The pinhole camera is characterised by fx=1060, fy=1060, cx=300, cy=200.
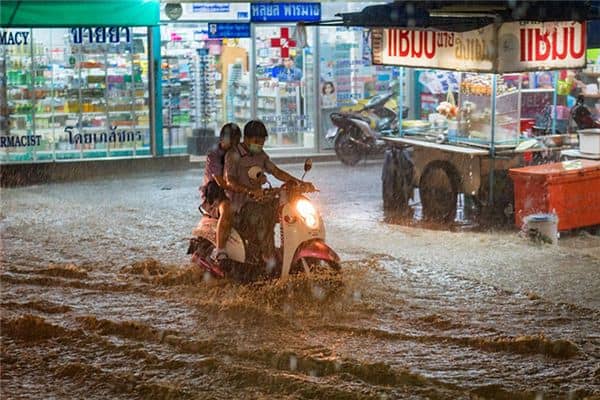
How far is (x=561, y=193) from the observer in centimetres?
1269

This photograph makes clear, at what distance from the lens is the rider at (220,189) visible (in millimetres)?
9891

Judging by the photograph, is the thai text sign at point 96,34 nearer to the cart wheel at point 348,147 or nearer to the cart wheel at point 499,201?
the cart wheel at point 348,147

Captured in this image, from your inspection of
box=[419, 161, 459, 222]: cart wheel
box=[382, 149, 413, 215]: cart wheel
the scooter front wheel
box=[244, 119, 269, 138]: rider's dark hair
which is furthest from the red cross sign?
the scooter front wheel

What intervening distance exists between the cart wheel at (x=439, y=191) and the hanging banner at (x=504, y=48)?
1.36 m

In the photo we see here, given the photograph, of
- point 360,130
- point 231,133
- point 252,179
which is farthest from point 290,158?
point 252,179

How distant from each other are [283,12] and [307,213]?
1001cm

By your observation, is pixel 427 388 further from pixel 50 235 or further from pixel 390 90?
pixel 390 90

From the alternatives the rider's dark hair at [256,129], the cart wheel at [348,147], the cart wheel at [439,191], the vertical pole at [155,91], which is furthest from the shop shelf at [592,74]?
the rider's dark hair at [256,129]

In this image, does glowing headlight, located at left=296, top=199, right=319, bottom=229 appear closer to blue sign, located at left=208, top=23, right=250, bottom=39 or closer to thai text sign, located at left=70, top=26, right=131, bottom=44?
thai text sign, located at left=70, top=26, right=131, bottom=44

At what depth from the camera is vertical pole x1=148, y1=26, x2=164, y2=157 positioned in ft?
62.3

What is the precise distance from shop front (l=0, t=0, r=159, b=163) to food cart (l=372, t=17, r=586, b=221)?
18.6 ft

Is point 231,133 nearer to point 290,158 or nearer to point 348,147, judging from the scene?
point 348,147

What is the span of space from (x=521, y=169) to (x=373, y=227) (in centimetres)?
199

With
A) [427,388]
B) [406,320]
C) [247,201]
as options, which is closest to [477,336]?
[406,320]
